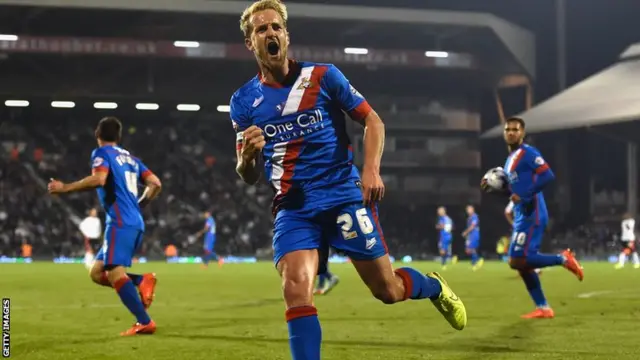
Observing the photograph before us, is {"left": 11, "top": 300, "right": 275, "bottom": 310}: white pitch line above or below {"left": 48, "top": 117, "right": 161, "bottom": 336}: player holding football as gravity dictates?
below

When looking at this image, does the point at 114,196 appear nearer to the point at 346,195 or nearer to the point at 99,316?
the point at 99,316

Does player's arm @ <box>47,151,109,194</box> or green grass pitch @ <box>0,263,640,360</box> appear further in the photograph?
player's arm @ <box>47,151,109,194</box>

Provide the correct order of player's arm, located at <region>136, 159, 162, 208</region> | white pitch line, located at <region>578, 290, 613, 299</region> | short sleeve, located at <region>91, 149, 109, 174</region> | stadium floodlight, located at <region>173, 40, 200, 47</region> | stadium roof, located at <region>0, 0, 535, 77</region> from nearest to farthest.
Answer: short sleeve, located at <region>91, 149, 109, 174</region>, player's arm, located at <region>136, 159, 162, 208</region>, white pitch line, located at <region>578, 290, 613, 299</region>, stadium roof, located at <region>0, 0, 535, 77</region>, stadium floodlight, located at <region>173, 40, 200, 47</region>

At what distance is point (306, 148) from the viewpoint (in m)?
5.70

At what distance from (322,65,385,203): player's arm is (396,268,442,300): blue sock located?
96 centimetres

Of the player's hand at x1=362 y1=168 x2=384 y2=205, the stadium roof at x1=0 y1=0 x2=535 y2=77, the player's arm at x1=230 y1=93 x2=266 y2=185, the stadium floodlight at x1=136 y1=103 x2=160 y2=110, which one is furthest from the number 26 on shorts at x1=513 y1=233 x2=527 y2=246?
the stadium floodlight at x1=136 y1=103 x2=160 y2=110

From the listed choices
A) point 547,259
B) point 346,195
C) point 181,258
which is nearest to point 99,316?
point 547,259

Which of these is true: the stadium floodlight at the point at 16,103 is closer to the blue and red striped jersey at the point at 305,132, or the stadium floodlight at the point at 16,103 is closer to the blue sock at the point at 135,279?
the blue sock at the point at 135,279

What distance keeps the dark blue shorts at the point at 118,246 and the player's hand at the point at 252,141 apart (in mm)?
4244

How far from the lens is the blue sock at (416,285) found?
6152 mm

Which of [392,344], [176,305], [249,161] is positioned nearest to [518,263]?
[392,344]

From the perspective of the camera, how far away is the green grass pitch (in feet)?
25.4

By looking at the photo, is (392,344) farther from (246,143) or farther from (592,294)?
(592,294)

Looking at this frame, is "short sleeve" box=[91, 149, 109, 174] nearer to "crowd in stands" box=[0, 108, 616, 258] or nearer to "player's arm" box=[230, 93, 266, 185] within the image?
"player's arm" box=[230, 93, 266, 185]
